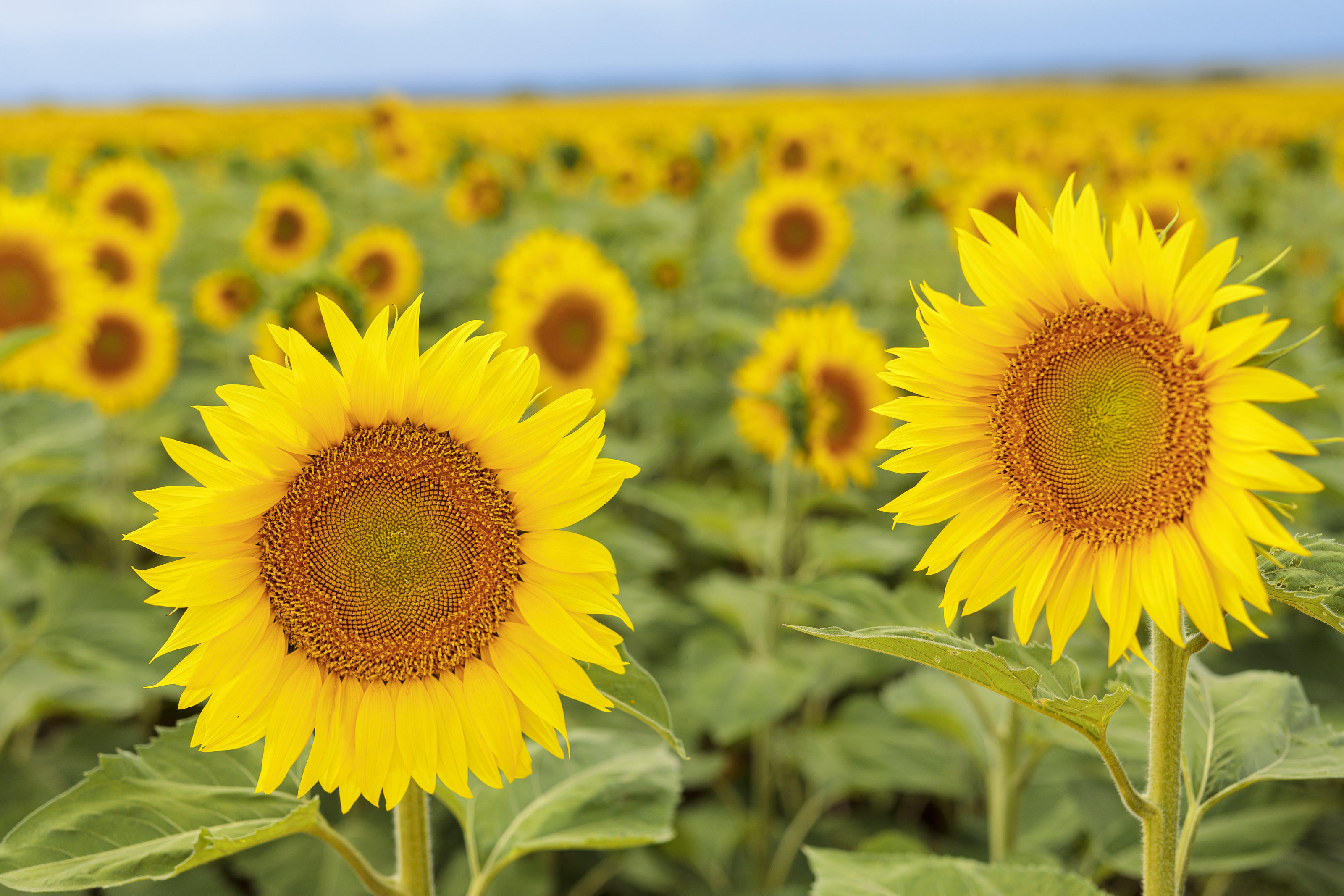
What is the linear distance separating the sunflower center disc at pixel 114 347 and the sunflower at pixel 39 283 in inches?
4.5

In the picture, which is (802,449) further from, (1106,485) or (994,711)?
(1106,485)

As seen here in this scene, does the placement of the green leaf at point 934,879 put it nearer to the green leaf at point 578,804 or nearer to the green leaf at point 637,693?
the green leaf at point 578,804

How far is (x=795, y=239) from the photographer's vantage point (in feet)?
17.7

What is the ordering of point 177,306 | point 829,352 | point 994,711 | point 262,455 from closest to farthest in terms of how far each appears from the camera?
point 262,455, point 994,711, point 829,352, point 177,306

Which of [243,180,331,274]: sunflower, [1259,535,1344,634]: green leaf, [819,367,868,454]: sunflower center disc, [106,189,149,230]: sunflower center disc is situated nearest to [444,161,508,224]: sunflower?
A: [243,180,331,274]: sunflower

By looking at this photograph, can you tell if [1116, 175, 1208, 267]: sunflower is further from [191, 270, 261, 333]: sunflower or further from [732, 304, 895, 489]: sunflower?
[191, 270, 261, 333]: sunflower

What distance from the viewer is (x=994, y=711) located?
7.43 ft

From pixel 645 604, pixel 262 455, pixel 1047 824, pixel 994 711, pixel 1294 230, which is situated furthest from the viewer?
pixel 1294 230

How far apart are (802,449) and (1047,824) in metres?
1.22

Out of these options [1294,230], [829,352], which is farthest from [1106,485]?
[1294,230]

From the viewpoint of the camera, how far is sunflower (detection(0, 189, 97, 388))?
13.2ft

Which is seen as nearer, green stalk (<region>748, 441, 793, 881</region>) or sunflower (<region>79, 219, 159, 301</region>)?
green stalk (<region>748, 441, 793, 881</region>)

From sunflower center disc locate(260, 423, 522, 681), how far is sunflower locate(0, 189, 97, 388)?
3401 mm

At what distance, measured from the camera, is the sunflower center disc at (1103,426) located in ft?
3.69
